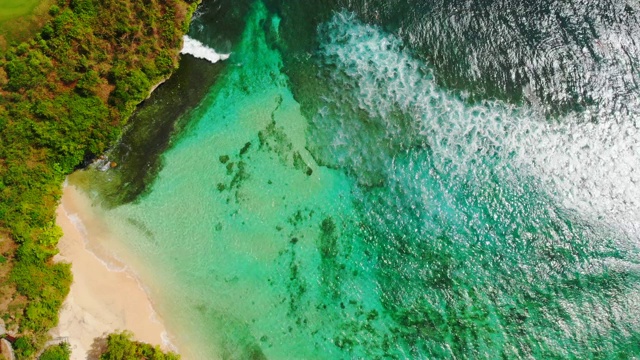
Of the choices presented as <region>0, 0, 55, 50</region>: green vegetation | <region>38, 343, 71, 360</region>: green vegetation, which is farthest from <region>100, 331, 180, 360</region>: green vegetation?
<region>0, 0, 55, 50</region>: green vegetation

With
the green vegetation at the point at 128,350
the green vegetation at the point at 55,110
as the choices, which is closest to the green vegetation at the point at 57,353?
the green vegetation at the point at 55,110

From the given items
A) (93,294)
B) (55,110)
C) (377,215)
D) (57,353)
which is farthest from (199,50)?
(57,353)

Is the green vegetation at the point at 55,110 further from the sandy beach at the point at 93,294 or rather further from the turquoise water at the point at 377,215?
the turquoise water at the point at 377,215

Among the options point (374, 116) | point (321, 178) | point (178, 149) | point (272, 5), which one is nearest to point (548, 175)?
point (374, 116)

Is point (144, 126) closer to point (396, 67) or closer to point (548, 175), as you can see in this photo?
point (396, 67)

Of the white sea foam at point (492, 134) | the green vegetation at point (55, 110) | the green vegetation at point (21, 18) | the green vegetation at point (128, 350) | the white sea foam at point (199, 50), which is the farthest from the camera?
the white sea foam at point (199, 50)
